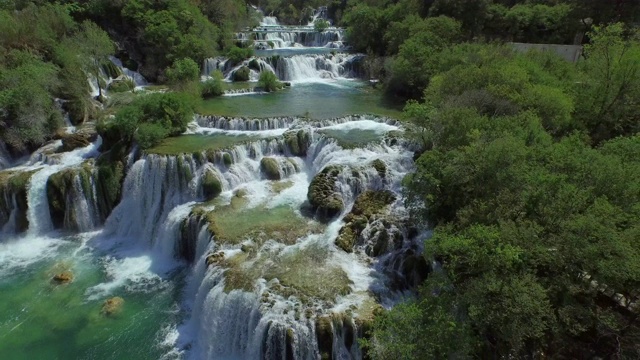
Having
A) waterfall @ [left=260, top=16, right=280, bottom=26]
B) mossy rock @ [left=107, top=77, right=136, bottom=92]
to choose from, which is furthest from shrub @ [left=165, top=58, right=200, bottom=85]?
waterfall @ [left=260, top=16, right=280, bottom=26]

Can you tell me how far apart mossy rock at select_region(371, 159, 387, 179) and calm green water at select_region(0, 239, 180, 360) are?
1121 cm

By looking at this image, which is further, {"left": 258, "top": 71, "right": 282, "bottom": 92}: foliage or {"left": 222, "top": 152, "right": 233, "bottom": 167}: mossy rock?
{"left": 258, "top": 71, "right": 282, "bottom": 92}: foliage

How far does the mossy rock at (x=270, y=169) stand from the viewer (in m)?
21.8

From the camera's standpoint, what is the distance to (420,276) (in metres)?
15.2

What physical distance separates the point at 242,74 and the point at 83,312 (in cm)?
2691

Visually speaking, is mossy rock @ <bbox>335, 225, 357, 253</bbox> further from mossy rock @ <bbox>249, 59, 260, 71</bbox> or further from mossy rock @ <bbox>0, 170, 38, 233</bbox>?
mossy rock @ <bbox>249, 59, 260, 71</bbox>

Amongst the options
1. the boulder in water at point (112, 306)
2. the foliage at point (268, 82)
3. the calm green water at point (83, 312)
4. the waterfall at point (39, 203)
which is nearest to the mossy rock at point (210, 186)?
the calm green water at point (83, 312)

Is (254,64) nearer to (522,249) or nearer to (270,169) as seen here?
(270,169)

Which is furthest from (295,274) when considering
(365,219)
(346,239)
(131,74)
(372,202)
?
(131,74)

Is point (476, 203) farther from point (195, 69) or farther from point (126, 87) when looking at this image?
point (126, 87)

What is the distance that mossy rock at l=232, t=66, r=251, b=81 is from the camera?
37625mm

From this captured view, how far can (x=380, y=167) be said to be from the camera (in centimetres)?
2039

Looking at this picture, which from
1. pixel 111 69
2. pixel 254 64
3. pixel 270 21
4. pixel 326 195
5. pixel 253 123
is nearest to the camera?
pixel 326 195

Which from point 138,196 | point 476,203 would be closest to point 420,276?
point 476,203
